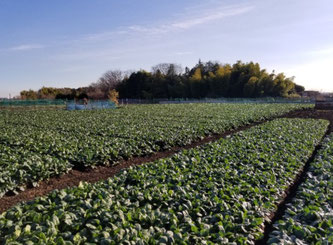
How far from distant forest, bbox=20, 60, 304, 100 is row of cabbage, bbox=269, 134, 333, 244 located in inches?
2009

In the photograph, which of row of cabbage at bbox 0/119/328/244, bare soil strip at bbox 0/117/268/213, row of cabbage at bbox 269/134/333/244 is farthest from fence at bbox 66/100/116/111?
row of cabbage at bbox 269/134/333/244

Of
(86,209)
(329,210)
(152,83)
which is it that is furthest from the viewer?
(152,83)

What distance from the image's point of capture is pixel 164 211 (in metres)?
4.69

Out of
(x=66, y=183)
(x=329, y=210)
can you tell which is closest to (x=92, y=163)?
(x=66, y=183)

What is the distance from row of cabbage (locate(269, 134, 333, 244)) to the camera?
3921 mm

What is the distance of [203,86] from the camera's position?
205 ft

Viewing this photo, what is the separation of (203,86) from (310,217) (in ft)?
193

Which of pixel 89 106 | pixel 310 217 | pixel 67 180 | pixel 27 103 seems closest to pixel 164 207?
pixel 310 217

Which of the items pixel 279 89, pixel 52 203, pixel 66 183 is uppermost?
pixel 279 89

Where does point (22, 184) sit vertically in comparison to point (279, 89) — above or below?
below

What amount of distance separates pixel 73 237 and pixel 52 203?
132 cm

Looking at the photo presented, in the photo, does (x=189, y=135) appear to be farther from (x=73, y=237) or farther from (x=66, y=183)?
(x=73, y=237)

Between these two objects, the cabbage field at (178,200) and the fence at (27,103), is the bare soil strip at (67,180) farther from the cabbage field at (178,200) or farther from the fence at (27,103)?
the fence at (27,103)

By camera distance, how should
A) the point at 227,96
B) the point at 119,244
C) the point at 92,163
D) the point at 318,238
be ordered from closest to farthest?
the point at 119,244
the point at 318,238
the point at 92,163
the point at 227,96
